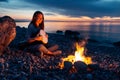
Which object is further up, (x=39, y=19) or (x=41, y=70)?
(x=39, y=19)

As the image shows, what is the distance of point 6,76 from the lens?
487 inches

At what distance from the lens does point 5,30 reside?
1625 cm

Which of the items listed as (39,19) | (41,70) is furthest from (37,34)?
(41,70)

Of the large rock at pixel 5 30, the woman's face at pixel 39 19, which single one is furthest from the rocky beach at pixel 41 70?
the woman's face at pixel 39 19

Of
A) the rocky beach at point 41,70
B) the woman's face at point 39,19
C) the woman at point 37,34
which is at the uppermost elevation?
the woman's face at point 39,19

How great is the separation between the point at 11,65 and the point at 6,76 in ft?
6.76

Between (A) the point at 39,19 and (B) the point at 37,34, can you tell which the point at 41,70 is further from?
(A) the point at 39,19

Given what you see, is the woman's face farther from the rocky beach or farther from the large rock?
the rocky beach

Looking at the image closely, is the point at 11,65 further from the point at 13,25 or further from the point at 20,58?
the point at 13,25

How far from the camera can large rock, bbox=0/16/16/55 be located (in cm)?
1611

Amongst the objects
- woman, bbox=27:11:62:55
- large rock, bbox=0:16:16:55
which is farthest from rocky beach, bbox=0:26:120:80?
woman, bbox=27:11:62:55

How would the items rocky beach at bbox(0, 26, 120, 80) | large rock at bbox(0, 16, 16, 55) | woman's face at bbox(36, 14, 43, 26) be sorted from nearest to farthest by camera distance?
rocky beach at bbox(0, 26, 120, 80), large rock at bbox(0, 16, 16, 55), woman's face at bbox(36, 14, 43, 26)

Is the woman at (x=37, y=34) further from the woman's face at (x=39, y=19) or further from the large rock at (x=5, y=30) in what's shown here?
the large rock at (x=5, y=30)

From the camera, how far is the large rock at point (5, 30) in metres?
16.1
